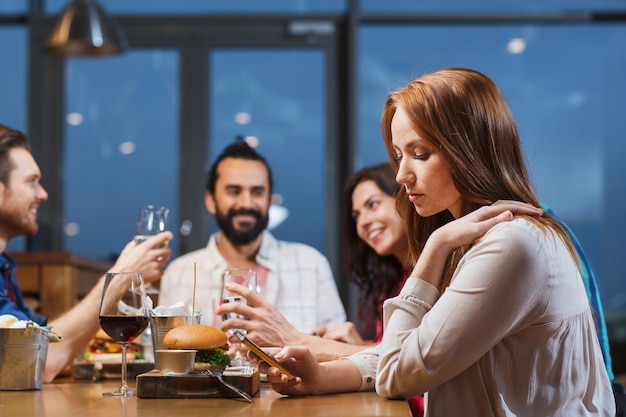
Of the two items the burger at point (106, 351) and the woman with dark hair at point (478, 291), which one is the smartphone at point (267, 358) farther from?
the burger at point (106, 351)

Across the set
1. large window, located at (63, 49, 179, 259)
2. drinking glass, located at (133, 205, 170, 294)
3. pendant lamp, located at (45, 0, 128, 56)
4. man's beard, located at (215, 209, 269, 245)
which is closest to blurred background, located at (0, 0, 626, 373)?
large window, located at (63, 49, 179, 259)

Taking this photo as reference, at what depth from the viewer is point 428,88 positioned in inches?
73.9

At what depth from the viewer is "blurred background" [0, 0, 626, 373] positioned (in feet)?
21.5

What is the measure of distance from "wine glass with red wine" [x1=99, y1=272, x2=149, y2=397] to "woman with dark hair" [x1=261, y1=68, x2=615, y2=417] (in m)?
0.30

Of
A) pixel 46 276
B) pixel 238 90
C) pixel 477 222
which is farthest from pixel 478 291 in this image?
pixel 238 90

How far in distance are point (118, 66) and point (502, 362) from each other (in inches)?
210

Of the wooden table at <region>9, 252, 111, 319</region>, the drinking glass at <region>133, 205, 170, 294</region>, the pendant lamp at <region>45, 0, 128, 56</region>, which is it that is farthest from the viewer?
the pendant lamp at <region>45, 0, 128, 56</region>

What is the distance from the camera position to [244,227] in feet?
13.7

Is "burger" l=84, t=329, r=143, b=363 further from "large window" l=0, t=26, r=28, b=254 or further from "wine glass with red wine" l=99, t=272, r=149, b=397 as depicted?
"large window" l=0, t=26, r=28, b=254

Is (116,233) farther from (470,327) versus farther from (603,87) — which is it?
(470,327)

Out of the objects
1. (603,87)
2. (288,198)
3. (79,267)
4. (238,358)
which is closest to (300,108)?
(288,198)

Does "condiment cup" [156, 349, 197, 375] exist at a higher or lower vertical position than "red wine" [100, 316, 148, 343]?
lower

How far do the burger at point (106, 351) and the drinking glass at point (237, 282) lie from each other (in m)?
0.42

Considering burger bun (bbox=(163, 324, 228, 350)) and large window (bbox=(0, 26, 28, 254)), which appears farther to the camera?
large window (bbox=(0, 26, 28, 254))
